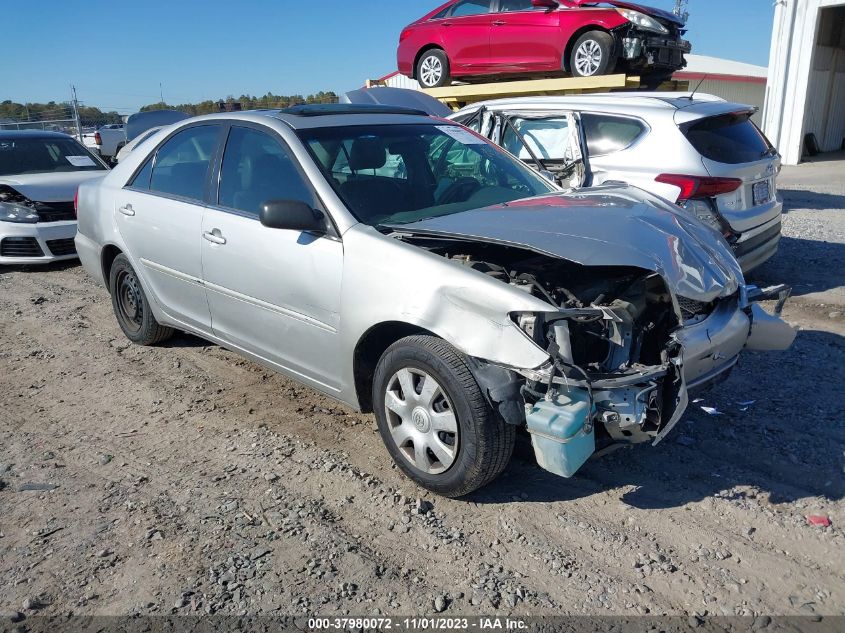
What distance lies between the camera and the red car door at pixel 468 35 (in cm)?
1046

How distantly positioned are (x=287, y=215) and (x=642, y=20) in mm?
7547

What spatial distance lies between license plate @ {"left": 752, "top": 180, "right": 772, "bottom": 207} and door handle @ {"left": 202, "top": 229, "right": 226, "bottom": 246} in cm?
446

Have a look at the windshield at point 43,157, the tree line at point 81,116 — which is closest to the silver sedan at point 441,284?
the windshield at point 43,157

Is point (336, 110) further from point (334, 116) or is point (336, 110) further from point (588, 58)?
point (588, 58)

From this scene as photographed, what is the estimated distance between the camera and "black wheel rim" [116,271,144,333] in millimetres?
5309

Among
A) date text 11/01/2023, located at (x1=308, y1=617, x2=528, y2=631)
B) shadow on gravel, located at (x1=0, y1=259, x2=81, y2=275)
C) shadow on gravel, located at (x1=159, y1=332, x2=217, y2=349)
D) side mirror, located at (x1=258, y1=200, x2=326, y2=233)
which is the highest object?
side mirror, located at (x1=258, y1=200, x2=326, y2=233)

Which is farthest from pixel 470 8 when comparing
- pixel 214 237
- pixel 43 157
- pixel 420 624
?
pixel 420 624

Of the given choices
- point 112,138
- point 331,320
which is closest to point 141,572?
point 331,320

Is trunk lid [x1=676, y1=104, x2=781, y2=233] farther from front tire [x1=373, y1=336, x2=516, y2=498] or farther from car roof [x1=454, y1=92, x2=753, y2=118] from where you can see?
front tire [x1=373, y1=336, x2=516, y2=498]

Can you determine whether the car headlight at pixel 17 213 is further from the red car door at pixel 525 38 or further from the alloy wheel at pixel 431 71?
the red car door at pixel 525 38

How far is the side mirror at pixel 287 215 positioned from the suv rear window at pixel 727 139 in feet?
12.3

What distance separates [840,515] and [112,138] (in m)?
26.4

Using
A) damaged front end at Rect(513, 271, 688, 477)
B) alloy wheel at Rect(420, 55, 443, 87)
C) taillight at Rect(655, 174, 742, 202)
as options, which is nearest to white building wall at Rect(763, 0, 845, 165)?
alloy wheel at Rect(420, 55, 443, 87)

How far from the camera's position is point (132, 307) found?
5520 mm
